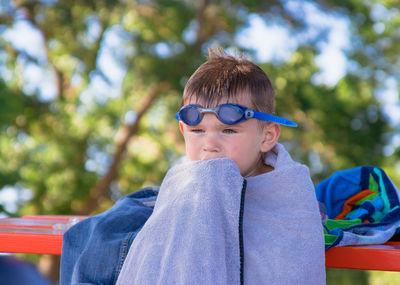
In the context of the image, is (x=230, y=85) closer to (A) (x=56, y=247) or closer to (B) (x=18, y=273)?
(A) (x=56, y=247)

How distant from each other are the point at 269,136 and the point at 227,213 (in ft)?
1.31

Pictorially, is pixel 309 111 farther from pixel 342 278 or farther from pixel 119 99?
pixel 342 278

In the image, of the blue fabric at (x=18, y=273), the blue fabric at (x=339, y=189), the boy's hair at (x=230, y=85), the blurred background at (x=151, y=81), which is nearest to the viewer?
the blue fabric at (x=18, y=273)

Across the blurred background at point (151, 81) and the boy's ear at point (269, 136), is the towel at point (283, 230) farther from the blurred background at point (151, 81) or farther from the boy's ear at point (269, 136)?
the blurred background at point (151, 81)

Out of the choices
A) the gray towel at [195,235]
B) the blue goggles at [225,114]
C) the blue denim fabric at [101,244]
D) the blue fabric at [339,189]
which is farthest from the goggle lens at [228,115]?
the blue fabric at [339,189]

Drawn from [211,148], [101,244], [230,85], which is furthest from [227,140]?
[101,244]

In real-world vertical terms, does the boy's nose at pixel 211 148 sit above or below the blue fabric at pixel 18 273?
above

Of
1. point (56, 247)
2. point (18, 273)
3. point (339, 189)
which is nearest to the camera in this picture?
point (18, 273)

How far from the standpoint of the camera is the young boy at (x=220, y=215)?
1.25m

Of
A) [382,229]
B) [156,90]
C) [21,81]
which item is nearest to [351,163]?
[156,90]

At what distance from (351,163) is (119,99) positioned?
3.79 metres

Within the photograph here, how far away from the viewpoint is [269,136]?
5.30ft

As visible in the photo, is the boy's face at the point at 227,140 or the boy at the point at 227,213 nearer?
the boy at the point at 227,213

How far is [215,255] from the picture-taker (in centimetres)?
123
